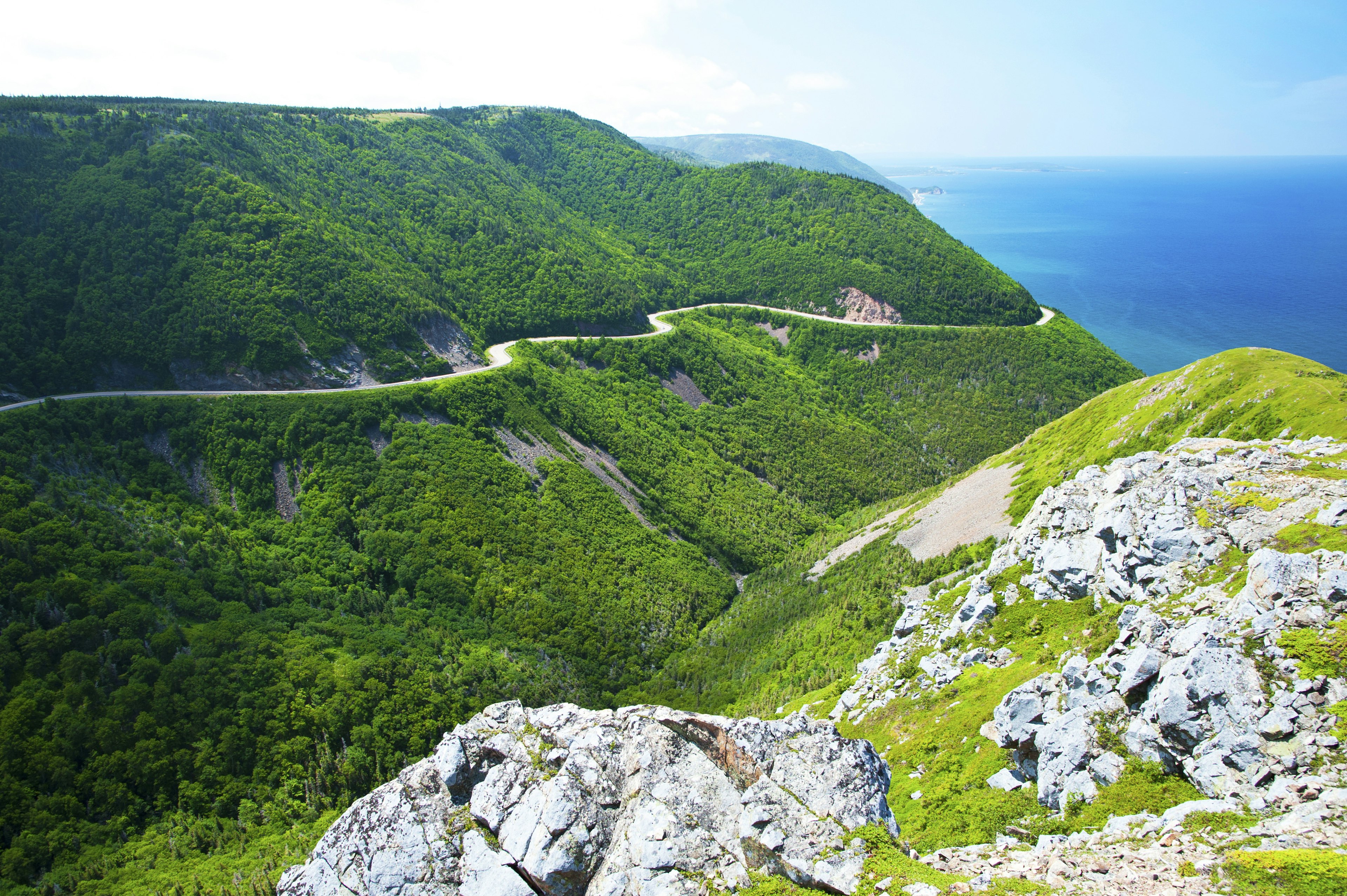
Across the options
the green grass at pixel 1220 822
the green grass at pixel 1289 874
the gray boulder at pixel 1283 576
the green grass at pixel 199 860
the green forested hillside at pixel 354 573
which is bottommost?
the green grass at pixel 199 860

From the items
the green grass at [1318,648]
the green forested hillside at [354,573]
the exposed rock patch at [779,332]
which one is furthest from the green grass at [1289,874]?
the exposed rock patch at [779,332]

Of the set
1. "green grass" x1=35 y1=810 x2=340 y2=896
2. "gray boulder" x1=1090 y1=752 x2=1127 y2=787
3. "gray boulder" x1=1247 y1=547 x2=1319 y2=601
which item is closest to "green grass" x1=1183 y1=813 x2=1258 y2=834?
"gray boulder" x1=1090 y1=752 x2=1127 y2=787

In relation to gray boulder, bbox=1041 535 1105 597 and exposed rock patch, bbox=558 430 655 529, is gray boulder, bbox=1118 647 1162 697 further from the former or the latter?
exposed rock patch, bbox=558 430 655 529

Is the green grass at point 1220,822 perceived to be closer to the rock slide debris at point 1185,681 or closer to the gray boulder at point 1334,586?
the rock slide debris at point 1185,681

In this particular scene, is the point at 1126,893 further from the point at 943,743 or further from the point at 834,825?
the point at 943,743

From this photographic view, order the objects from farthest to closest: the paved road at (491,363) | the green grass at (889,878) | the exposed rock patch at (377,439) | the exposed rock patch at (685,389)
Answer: the exposed rock patch at (685,389) → the exposed rock patch at (377,439) → the paved road at (491,363) → the green grass at (889,878)

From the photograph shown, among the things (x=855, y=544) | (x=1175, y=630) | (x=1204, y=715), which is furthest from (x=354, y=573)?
(x=1204, y=715)

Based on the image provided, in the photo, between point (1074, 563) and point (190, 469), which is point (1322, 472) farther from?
point (190, 469)
